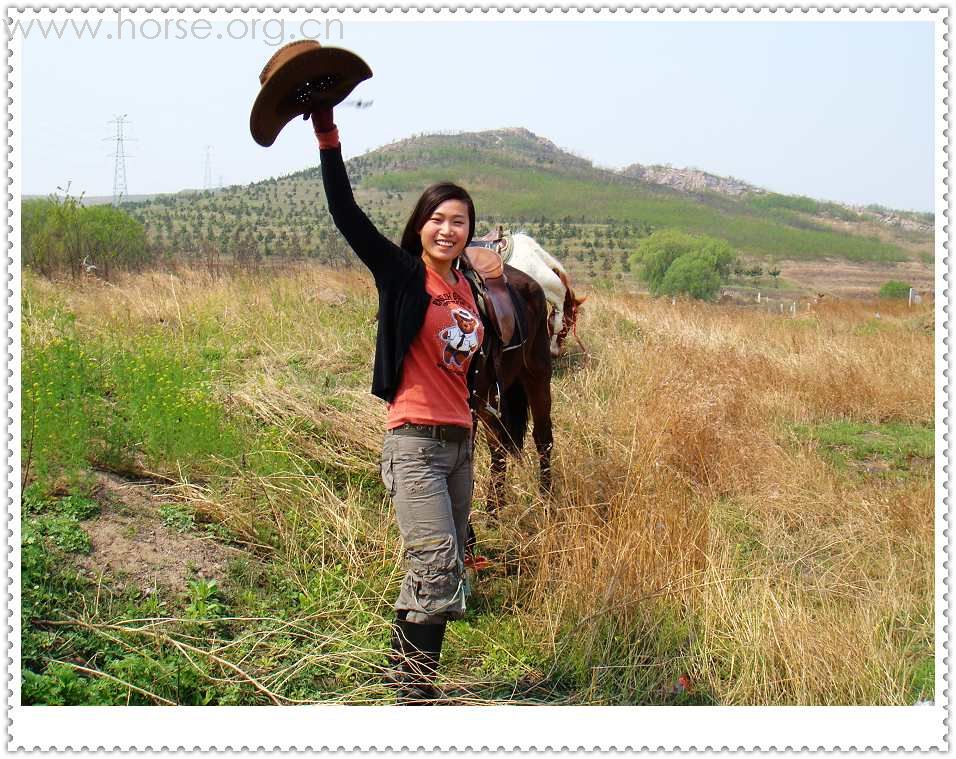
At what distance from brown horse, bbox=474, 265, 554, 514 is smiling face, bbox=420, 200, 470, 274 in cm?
171

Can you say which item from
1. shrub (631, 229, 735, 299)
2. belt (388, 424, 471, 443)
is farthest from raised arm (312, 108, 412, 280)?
shrub (631, 229, 735, 299)

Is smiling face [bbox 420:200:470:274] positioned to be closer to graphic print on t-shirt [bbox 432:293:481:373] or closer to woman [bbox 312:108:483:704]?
woman [bbox 312:108:483:704]

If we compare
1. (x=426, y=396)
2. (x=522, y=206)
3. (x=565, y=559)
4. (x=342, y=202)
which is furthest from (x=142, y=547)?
(x=522, y=206)

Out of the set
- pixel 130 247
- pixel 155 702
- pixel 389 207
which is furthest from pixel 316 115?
pixel 389 207

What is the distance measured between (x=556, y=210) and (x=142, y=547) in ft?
105

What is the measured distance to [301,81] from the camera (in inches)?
111

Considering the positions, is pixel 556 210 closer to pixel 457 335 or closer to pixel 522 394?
pixel 522 394

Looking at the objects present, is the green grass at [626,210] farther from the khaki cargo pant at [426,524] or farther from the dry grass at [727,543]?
the khaki cargo pant at [426,524]

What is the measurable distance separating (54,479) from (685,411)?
3.77m

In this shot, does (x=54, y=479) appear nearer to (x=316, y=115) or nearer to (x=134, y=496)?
(x=134, y=496)

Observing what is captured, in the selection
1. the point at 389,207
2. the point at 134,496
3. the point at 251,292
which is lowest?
the point at 134,496

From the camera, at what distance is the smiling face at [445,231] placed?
3137mm

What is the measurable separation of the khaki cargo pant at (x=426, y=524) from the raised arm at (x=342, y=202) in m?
0.65

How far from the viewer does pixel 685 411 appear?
5.77m
